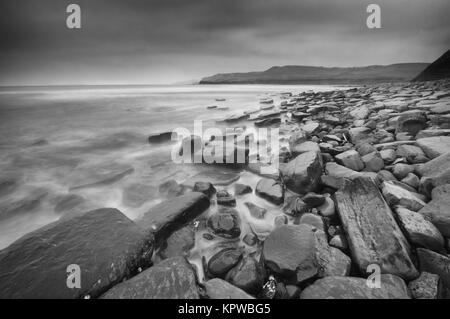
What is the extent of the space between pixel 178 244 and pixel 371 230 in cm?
178

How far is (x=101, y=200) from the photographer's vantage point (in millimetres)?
3473

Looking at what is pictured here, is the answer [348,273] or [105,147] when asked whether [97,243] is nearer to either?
[348,273]

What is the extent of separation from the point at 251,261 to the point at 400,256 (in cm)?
112

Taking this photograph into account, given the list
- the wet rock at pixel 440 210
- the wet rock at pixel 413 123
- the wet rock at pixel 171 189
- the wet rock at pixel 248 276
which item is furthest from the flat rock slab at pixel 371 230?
the wet rock at pixel 413 123

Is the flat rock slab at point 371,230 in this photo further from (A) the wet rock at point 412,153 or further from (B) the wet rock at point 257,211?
(A) the wet rock at point 412,153

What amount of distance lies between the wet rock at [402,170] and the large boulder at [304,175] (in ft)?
2.97

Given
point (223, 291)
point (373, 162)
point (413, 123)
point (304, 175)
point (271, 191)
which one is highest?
point (413, 123)

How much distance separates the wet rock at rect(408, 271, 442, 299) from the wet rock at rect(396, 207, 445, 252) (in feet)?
0.88

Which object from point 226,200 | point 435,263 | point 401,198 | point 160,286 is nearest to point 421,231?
point 435,263

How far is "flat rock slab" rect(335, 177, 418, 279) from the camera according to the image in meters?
1.62

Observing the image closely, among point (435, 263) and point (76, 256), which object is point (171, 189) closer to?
point (76, 256)

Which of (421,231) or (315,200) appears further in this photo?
(315,200)

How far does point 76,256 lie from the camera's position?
69.2 inches

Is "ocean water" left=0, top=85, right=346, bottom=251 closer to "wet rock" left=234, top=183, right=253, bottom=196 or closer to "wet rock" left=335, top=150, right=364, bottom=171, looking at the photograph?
"wet rock" left=234, top=183, right=253, bottom=196
